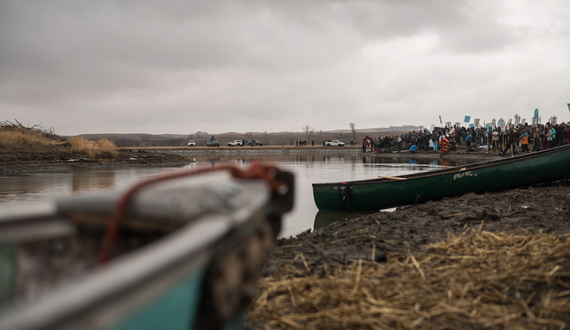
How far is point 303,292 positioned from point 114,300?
2947 mm

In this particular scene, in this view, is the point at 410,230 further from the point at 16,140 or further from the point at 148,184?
the point at 16,140

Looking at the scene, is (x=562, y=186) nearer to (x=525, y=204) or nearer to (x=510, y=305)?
(x=525, y=204)

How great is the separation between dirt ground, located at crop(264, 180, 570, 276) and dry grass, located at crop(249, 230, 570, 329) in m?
0.53

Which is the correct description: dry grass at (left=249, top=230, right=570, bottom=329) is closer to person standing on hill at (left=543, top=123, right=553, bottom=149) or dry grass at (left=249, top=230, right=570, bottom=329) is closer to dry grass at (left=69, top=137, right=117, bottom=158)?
dry grass at (left=69, top=137, right=117, bottom=158)

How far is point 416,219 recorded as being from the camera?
302 inches

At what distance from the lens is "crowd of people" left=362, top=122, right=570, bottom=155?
98.6ft

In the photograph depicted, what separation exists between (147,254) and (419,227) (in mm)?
6317

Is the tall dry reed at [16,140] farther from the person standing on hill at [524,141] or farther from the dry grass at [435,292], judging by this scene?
the person standing on hill at [524,141]

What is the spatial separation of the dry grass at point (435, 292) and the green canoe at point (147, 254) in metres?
1.11

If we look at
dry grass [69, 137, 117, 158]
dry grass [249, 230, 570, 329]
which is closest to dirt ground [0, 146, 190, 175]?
dry grass [69, 137, 117, 158]

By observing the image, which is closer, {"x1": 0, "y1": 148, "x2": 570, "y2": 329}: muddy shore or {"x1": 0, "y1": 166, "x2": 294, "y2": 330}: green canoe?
{"x1": 0, "y1": 166, "x2": 294, "y2": 330}: green canoe

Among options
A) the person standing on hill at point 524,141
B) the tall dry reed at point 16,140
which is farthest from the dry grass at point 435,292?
the person standing on hill at point 524,141

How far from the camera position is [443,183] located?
10.2 m

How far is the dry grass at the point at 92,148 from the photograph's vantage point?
88.5 feet
